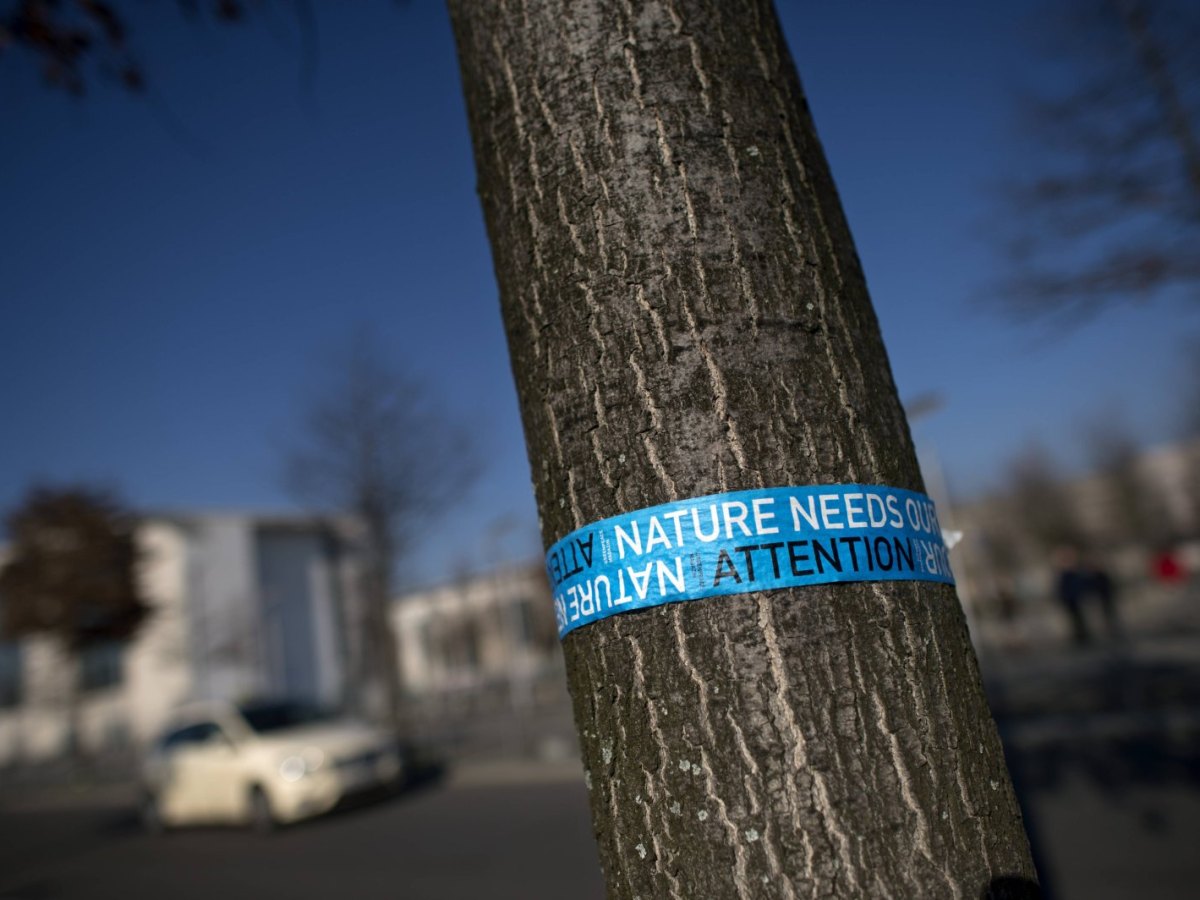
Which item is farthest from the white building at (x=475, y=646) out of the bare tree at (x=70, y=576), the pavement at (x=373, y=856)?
the pavement at (x=373, y=856)

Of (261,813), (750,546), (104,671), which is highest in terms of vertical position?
(104,671)

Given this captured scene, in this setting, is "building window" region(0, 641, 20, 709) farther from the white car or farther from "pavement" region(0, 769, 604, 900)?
the white car

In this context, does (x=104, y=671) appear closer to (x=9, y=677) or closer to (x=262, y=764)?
(x=9, y=677)

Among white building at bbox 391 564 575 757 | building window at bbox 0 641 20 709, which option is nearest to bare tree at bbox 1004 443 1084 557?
white building at bbox 391 564 575 757

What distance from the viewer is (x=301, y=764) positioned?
1197cm

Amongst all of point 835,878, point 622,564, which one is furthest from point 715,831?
point 622,564

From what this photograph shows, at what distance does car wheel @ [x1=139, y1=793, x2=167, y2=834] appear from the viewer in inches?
559

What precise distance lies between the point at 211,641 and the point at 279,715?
21156 millimetres

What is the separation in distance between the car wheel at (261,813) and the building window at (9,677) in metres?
35.8

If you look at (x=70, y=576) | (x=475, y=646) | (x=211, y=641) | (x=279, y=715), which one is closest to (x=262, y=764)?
(x=279, y=715)

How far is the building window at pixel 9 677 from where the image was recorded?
41.2 m

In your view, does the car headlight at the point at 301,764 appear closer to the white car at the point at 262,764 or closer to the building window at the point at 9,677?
the white car at the point at 262,764

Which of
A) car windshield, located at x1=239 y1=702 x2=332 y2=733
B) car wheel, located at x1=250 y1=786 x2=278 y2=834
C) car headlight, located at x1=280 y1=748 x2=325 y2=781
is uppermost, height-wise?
car windshield, located at x1=239 y1=702 x2=332 y2=733

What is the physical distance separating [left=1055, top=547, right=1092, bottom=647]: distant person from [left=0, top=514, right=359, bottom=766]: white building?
2452 centimetres
